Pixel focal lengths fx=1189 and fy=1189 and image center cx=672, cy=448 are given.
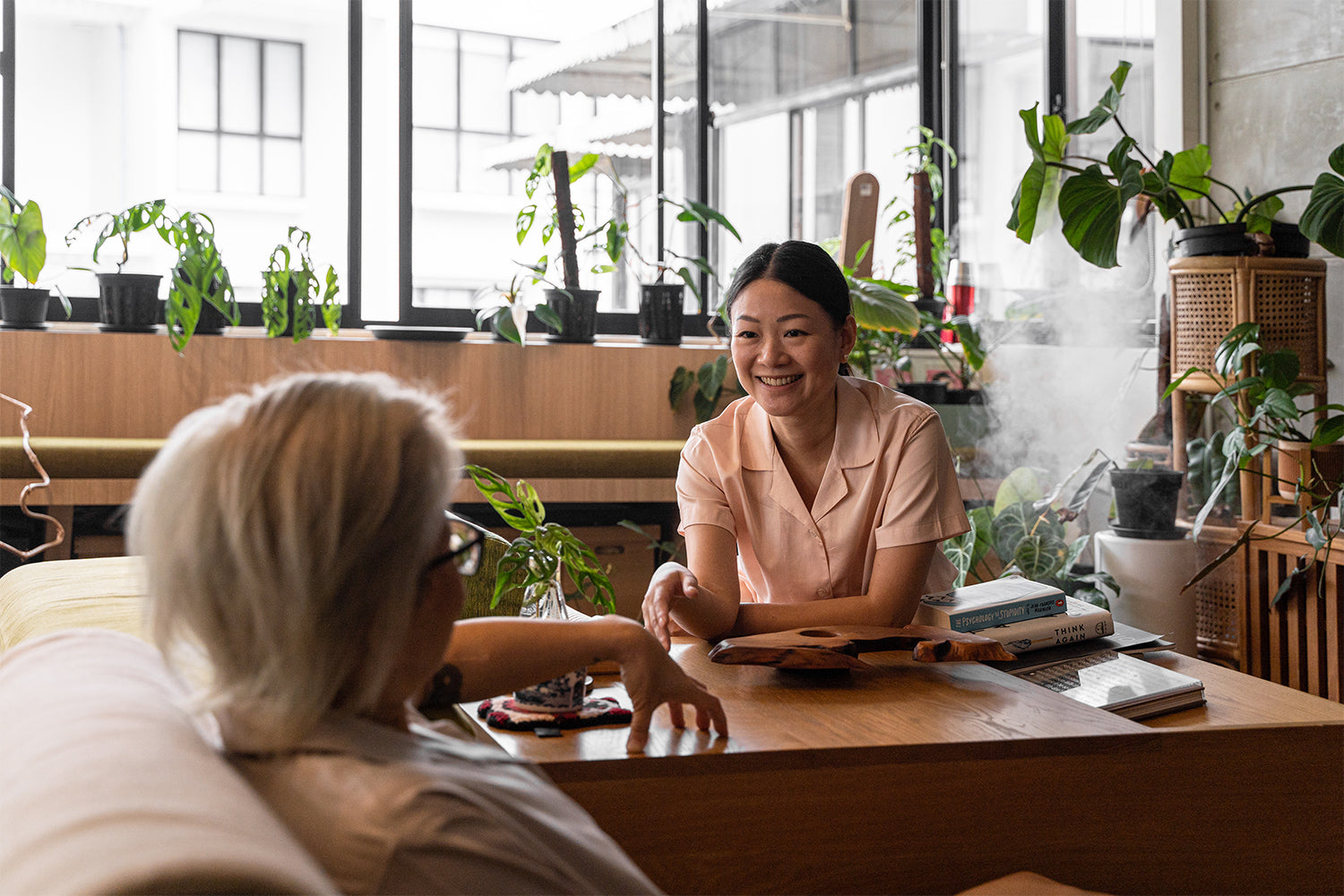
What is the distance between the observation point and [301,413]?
0.70 meters

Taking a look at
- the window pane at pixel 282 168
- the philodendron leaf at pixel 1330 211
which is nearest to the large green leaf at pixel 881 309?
the philodendron leaf at pixel 1330 211

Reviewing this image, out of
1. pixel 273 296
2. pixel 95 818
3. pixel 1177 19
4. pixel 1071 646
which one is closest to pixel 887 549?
pixel 1071 646

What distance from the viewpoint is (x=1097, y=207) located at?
125 inches

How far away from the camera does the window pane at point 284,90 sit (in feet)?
13.6

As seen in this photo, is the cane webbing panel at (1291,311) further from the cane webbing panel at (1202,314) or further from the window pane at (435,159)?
the window pane at (435,159)

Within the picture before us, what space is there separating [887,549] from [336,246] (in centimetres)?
285

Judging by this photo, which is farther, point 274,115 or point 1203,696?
point 274,115

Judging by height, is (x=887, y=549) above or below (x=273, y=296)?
below

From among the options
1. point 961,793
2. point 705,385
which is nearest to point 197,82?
point 705,385

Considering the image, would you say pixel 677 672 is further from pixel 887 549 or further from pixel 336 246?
pixel 336 246

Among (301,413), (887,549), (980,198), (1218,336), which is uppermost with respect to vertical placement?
(980,198)

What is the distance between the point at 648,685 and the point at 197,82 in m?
3.59

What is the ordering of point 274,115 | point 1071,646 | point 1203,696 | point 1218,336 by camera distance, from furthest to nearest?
point 274,115, point 1218,336, point 1071,646, point 1203,696

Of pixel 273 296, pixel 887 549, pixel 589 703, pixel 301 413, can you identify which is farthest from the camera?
pixel 273 296
